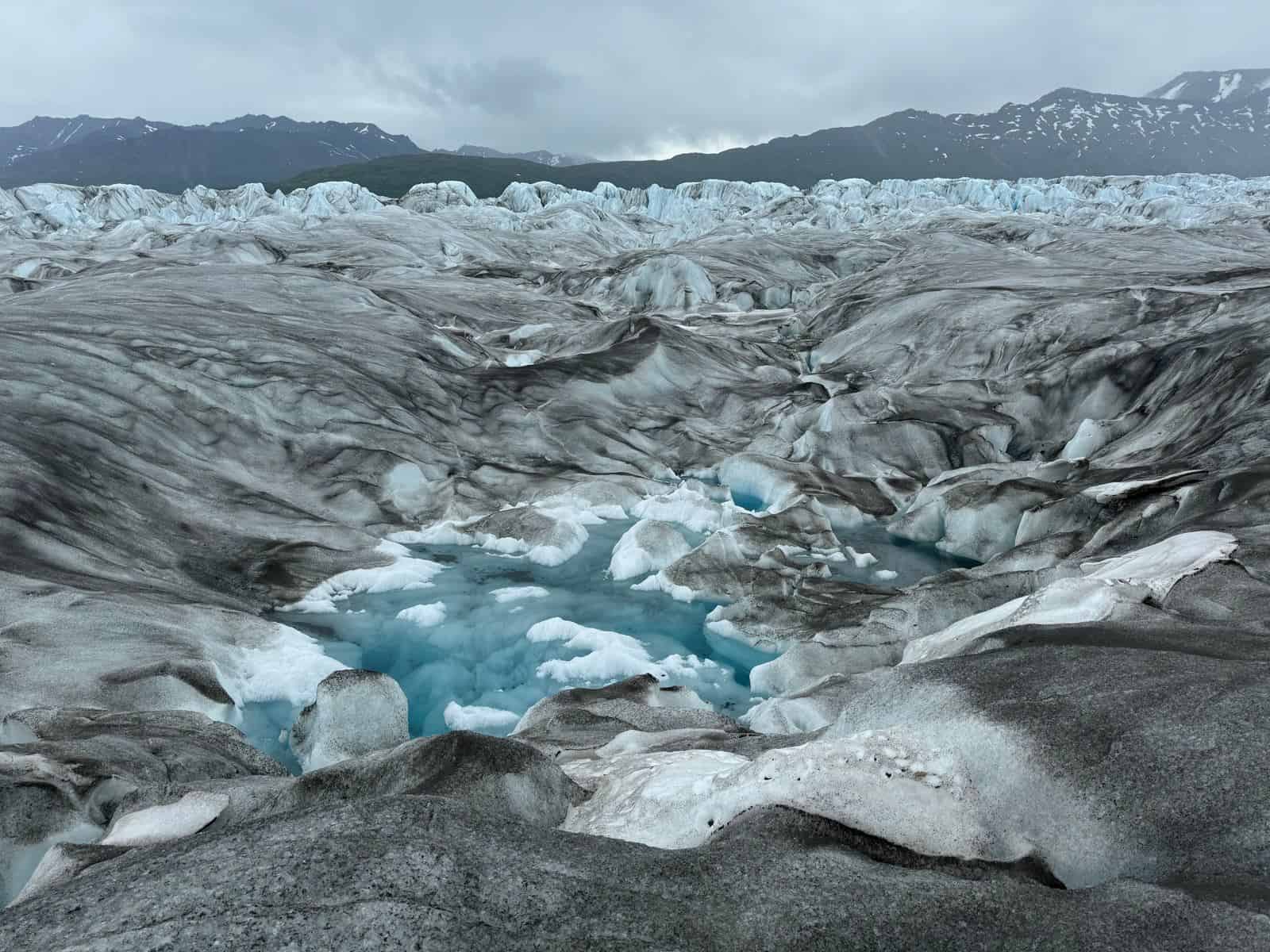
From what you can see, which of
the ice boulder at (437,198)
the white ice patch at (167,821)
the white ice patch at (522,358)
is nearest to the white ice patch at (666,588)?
the white ice patch at (167,821)

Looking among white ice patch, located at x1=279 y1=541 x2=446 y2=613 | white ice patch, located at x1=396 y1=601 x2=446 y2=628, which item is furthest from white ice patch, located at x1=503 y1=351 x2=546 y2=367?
white ice patch, located at x1=396 y1=601 x2=446 y2=628

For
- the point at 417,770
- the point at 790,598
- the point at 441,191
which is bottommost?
the point at 790,598

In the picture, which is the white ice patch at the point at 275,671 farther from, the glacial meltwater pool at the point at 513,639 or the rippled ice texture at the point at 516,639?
the rippled ice texture at the point at 516,639

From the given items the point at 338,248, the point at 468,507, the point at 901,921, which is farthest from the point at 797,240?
the point at 901,921

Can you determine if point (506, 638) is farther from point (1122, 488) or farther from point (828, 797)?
point (1122, 488)

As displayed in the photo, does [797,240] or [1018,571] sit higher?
[797,240]

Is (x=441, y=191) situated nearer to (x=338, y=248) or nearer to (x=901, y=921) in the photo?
(x=338, y=248)
